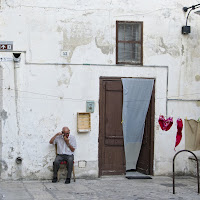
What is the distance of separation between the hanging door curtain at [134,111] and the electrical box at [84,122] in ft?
3.00

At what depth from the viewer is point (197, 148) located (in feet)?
35.4

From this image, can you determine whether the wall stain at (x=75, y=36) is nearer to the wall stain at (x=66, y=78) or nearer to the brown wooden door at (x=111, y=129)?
the wall stain at (x=66, y=78)

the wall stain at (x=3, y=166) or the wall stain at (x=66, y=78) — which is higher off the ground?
the wall stain at (x=66, y=78)

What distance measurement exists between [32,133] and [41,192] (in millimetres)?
1729

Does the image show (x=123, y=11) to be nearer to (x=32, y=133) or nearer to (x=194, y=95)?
(x=194, y=95)

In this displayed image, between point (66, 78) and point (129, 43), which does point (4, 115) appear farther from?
point (129, 43)

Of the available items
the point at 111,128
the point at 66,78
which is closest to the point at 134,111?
the point at 111,128

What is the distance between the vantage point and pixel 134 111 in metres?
10.9

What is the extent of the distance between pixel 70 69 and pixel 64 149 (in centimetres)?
193

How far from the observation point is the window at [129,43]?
10789 mm

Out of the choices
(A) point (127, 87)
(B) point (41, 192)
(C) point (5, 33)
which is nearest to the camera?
(B) point (41, 192)

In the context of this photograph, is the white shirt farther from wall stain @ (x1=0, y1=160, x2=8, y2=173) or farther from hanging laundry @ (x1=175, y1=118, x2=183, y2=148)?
hanging laundry @ (x1=175, y1=118, x2=183, y2=148)

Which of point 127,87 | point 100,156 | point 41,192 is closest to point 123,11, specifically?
point 127,87

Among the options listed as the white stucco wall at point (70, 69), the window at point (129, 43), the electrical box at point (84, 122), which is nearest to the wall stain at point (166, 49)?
the white stucco wall at point (70, 69)
